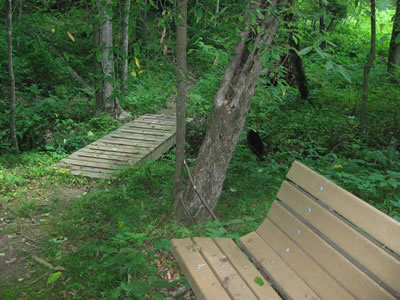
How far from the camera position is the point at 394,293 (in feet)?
5.47

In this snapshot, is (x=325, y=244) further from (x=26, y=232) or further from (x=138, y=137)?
(x=138, y=137)

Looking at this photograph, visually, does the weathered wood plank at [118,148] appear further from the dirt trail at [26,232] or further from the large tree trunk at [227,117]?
the large tree trunk at [227,117]

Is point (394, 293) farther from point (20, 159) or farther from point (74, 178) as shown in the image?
point (20, 159)

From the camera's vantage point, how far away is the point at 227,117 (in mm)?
3893

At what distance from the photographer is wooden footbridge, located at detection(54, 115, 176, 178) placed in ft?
20.4

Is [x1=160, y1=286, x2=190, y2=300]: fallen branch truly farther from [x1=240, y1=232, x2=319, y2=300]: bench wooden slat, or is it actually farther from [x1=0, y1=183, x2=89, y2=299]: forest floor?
[x1=0, y1=183, x2=89, y2=299]: forest floor

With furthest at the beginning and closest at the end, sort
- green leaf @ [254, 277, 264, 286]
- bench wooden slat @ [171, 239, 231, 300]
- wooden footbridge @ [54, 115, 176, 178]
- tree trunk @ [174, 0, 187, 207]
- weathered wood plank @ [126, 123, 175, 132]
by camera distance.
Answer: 1. weathered wood plank @ [126, 123, 175, 132]
2. wooden footbridge @ [54, 115, 176, 178]
3. tree trunk @ [174, 0, 187, 207]
4. green leaf @ [254, 277, 264, 286]
5. bench wooden slat @ [171, 239, 231, 300]

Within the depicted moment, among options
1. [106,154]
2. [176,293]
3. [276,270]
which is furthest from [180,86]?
[106,154]

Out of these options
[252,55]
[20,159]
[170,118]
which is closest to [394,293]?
[252,55]

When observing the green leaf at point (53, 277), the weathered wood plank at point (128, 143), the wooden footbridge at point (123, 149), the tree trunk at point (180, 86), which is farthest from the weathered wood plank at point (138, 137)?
the green leaf at point (53, 277)

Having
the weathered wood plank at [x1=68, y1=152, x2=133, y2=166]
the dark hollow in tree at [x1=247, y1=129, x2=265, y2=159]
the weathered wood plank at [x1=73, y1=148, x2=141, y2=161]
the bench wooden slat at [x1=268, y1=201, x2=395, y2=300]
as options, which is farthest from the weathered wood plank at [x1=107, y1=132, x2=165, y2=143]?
the bench wooden slat at [x1=268, y1=201, x2=395, y2=300]

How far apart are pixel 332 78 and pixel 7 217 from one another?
10482mm

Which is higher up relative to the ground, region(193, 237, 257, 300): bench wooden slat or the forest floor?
region(193, 237, 257, 300): bench wooden slat

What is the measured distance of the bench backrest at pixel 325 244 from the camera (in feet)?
5.79
